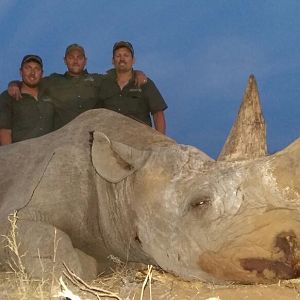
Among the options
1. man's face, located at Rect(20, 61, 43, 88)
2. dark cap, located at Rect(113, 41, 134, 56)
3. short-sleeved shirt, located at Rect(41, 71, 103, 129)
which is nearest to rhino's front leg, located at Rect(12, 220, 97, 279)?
short-sleeved shirt, located at Rect(41, 71, 103, 129)

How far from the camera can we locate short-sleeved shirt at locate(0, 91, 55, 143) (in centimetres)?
Result: 923

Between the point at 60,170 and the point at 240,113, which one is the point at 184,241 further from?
the point at 60,170

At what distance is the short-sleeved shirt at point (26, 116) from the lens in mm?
9227

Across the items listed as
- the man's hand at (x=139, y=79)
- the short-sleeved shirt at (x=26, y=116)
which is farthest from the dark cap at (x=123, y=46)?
the short-sleeved shirt at (x=26, y=116)

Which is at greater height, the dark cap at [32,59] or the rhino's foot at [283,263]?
the dark cap at [32,59]

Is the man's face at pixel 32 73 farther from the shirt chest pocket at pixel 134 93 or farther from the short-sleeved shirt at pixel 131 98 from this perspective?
the shirt chest pocket at pixel 134 93

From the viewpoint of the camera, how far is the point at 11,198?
19.2 feet

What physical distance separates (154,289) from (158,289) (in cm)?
4

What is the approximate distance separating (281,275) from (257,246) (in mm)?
237

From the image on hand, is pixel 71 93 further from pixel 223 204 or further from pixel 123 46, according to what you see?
pixel 223 204

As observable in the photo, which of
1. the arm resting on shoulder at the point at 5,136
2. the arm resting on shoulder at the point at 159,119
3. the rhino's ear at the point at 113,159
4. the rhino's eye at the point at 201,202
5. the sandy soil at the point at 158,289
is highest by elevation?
the arm resting on shoulder at the point at 159,119

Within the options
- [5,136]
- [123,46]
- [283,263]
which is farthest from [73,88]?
[283,263]

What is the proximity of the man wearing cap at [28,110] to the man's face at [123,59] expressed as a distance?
1125 millimetres

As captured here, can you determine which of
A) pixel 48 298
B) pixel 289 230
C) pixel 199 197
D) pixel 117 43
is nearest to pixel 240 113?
pixel 199 197
